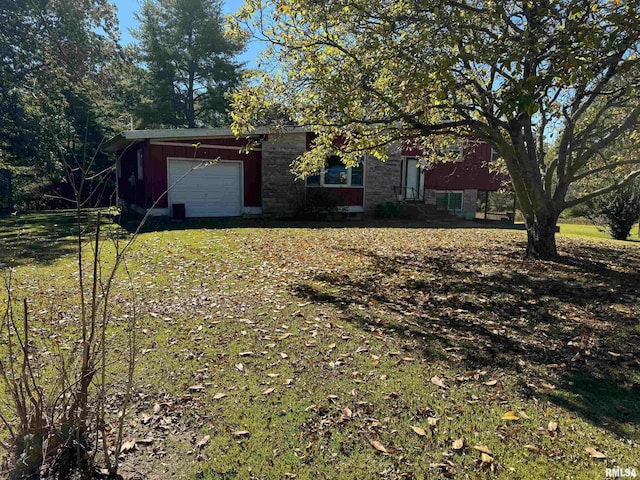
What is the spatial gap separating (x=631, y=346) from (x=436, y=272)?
3476 mm

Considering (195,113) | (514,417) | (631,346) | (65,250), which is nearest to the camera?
(514,417)

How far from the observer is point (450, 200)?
74.8 ft

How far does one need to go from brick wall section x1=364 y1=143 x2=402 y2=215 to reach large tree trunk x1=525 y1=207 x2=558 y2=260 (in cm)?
1105

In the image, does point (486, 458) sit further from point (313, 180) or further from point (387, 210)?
point (387, 210)

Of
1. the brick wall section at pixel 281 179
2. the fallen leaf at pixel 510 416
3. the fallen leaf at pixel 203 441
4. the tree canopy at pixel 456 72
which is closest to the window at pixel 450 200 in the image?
the brick wall section at pixel 281 179

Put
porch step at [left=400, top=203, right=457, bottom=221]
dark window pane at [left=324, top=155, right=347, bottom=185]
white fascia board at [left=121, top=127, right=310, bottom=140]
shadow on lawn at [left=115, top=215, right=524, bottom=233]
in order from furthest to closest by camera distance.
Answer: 1. porch step at [left=400, top=203, right=457, bottom=221]
2. dark window pane at [left=324, top=155, right=347, bottom=185]
3. white fascia board at [left=121, top=127, right=310, bottom=140]
4. shadow on lawn at [left=115, top=215, right=524, bottom=233]

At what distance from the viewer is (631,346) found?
14.1 feet

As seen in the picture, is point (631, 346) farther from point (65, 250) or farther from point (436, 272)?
point (65, 250)

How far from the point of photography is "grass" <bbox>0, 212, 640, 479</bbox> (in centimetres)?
266

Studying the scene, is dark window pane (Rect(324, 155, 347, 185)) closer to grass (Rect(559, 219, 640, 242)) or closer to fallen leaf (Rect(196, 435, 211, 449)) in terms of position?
grass (Rect(559, 219, 640, 242))

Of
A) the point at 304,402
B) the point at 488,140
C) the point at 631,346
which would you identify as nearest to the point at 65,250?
the point at 304,402

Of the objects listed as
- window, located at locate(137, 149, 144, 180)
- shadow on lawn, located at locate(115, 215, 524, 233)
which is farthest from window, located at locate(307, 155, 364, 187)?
window, located at locate(137, 149, 144, 180)

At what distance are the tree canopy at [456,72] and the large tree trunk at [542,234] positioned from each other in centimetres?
2

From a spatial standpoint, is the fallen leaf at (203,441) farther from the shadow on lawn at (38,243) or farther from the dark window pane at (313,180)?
the dark window pane at (313,180)
